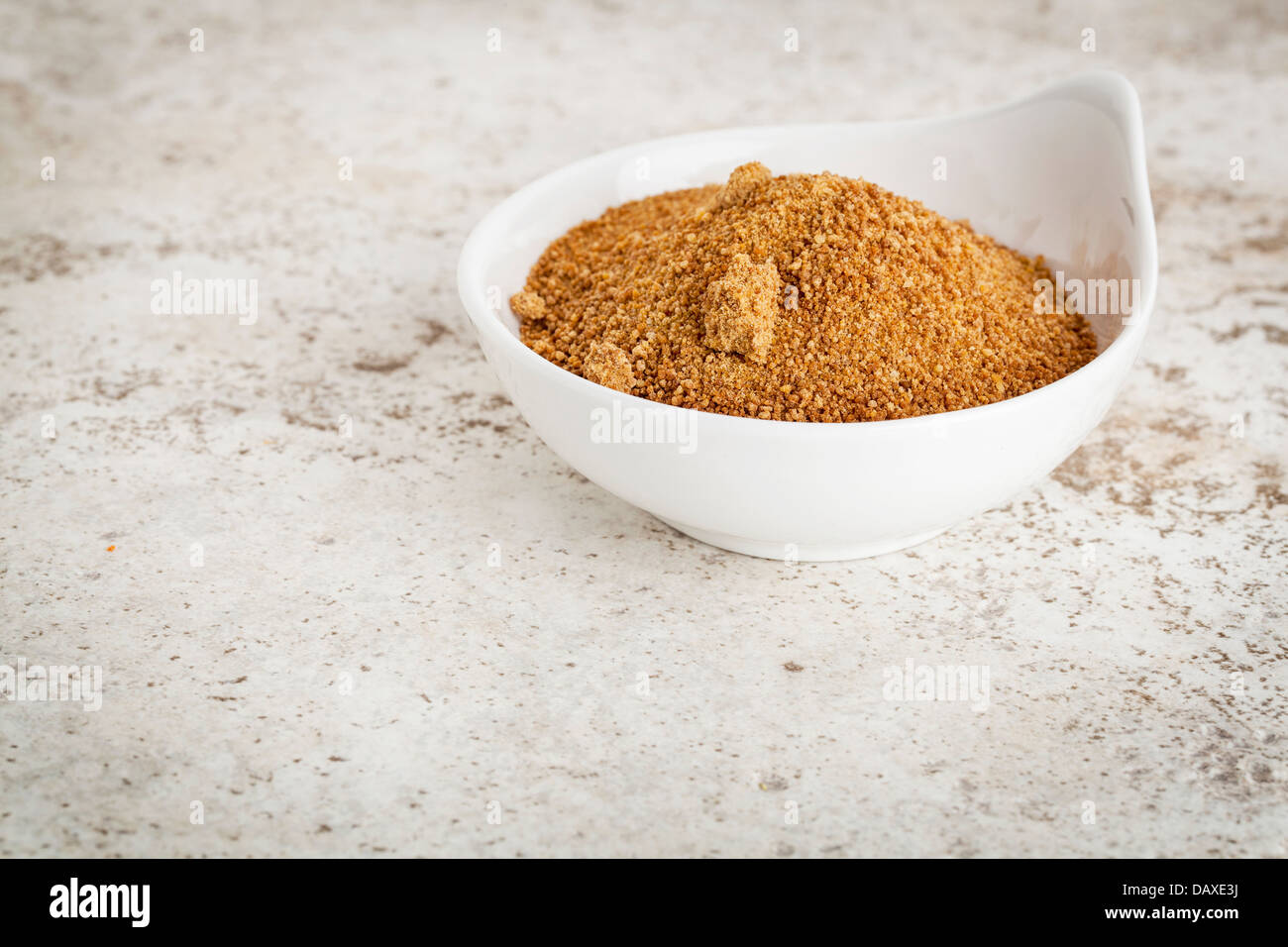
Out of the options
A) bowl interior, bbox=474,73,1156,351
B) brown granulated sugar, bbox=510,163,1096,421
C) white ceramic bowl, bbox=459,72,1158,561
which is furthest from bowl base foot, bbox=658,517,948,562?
bowl interior, bbox=474,73,1156,351

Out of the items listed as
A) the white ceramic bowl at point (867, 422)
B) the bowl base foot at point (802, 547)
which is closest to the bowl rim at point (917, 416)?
the white ceramic bowl at point (867, 422)

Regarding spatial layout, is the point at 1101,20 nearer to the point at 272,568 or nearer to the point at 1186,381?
the point at 1186,381

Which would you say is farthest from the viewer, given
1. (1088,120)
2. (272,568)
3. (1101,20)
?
(1101,20)

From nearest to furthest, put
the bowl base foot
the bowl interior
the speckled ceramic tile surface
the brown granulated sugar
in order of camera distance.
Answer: the speckled ceramic tile surface, the brown granulated sugar, the bowl base foot, the bowl interior

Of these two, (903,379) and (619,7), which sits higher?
(619,7)

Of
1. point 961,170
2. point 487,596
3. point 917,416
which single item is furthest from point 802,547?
point 961,170

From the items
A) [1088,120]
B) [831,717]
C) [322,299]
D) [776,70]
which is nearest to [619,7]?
[776,70]

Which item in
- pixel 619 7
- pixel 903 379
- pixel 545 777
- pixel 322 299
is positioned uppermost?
pixel 619 7

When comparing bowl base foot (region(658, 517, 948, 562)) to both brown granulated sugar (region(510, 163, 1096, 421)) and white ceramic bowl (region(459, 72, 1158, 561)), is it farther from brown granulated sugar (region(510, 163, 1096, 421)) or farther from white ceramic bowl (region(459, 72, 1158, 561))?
brown granulated sugar (region(510, 163, 1096, 421))
